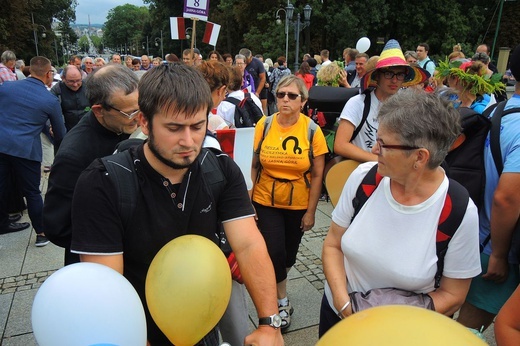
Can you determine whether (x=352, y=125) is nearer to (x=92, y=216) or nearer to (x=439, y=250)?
(x=439, y=250)

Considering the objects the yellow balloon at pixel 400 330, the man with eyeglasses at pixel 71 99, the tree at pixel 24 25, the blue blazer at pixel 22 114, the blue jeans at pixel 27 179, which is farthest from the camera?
the tree at pixel 24 25

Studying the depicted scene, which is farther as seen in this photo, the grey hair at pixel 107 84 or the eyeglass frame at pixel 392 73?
the eyeglass frame at pixel 392 73

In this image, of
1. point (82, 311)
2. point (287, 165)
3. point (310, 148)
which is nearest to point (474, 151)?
point (310, 148)

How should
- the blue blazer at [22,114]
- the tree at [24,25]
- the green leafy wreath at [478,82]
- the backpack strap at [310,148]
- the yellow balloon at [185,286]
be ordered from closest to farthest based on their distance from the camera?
the yellow balloon at [185,286] < the green leafy wreath at [478,82] < the backpack strap at [310,148] < the blue blazer at [22,114] < the tree at [24,25]

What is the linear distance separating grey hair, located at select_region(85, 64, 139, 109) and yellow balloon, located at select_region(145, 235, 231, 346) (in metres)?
1.24

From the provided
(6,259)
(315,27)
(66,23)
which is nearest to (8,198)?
(6,259)

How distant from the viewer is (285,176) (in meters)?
3.04

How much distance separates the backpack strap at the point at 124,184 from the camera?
1.40 meters

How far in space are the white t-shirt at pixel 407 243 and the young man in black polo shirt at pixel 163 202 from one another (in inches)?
18.1

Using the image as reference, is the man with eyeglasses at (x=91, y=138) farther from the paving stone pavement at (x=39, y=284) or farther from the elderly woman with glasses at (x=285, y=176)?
the paving stone pavement at (x=39, y=284)

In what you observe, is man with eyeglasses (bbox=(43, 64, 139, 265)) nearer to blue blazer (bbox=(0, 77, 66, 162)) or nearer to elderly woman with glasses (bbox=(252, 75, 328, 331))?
elderly woman with glasses (bbox=(252, 75, 328, 331))

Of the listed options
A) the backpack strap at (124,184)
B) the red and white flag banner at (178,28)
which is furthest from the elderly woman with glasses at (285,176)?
the red and white flag banner at (178,28)

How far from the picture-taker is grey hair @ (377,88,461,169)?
1569 mm

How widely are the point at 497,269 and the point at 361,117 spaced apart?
1.39 m
